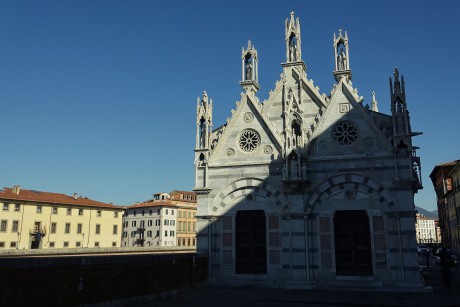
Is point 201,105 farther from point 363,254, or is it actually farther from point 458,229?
point 458,229

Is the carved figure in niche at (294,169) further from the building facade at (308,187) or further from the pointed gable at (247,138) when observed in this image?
the pointed gable at (247,138)

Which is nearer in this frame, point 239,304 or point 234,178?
point 239,304

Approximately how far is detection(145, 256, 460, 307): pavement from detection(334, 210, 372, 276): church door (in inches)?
50.8

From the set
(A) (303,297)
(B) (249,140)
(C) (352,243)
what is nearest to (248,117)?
(B) (249,140)

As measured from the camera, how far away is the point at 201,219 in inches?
910

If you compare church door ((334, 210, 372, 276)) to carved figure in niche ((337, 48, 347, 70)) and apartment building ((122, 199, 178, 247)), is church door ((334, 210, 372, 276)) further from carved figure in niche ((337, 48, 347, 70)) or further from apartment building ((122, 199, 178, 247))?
apartment building ((122, 199, 178, 247))

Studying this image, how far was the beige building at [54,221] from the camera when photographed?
205 feet

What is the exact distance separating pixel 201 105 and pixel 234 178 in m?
4.96

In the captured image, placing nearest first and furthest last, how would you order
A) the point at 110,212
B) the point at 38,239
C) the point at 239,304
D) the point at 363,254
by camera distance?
1. the point at 239,304
2. the point at 363,254
3. the point at 38,239
4. the point at 110,212

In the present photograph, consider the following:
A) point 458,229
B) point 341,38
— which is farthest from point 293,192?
point 458,229

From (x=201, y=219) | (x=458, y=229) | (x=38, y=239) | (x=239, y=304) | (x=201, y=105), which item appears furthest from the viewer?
(x=38, y=239)

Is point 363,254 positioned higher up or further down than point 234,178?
further down

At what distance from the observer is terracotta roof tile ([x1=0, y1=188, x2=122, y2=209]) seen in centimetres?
6344

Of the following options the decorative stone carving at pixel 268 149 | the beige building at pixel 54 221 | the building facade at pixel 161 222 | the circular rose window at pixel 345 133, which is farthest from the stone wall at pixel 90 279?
the building facade at pixel 161 222
